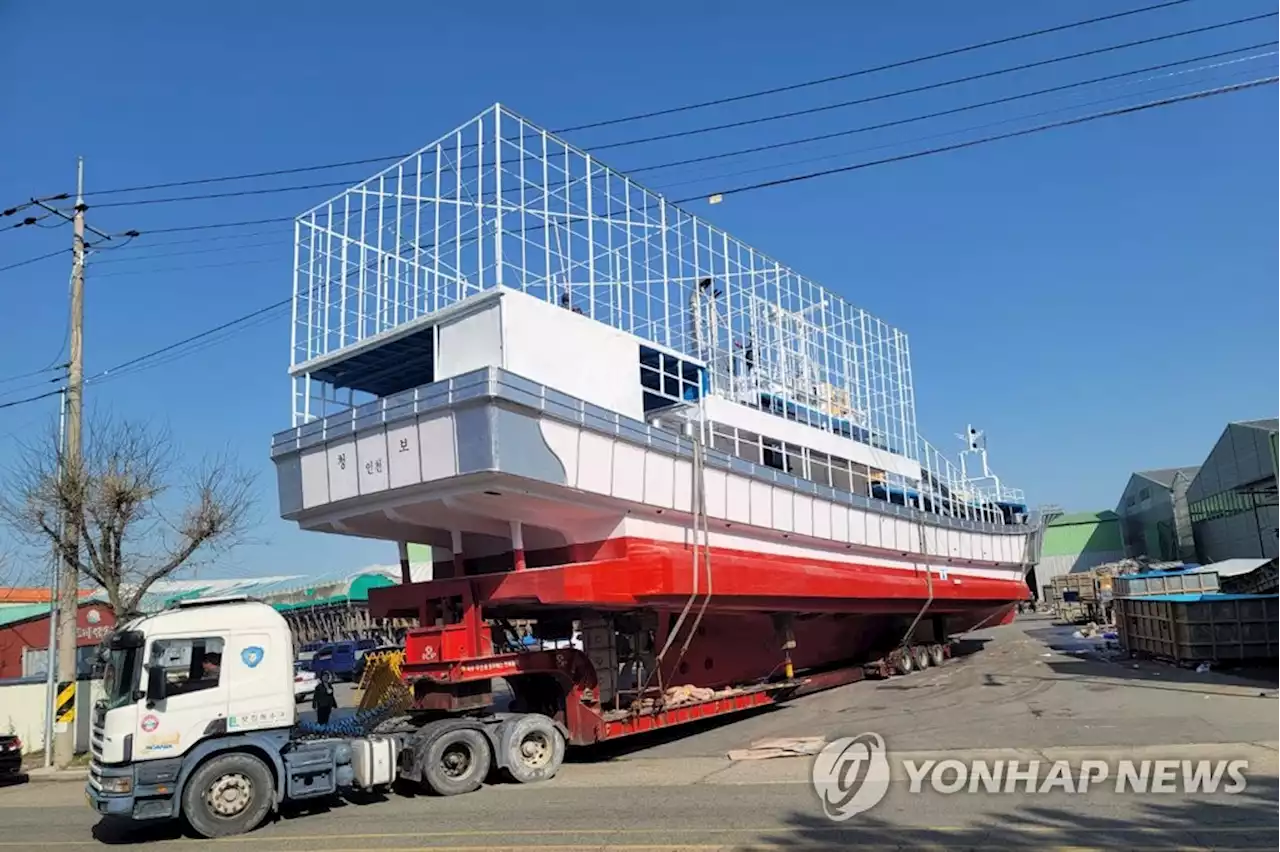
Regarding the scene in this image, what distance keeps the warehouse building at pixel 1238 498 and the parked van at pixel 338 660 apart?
134ft

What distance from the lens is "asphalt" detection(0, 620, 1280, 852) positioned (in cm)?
800

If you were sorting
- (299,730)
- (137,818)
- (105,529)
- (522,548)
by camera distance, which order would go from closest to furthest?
(137,818) → (299,730) → (522,548) → (105,529)

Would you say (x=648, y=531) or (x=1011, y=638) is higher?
(x=648, y=531)

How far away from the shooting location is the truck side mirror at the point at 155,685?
10055mm

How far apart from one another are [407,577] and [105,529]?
8355mm

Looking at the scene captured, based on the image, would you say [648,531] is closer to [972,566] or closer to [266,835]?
[266,835]

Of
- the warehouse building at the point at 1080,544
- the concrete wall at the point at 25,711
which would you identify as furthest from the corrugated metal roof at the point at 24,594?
the warehouse building at the point at 1080,544

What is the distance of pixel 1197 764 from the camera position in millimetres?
10156

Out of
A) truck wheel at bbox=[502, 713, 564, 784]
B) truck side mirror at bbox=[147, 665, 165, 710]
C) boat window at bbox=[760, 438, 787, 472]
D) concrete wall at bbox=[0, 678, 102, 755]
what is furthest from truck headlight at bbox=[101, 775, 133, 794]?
concrete wall at bbox=[0, 678, 102, 755]

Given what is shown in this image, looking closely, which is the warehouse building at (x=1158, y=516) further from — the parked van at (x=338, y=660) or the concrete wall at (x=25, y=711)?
the concrete wall at (x=25, y=711)

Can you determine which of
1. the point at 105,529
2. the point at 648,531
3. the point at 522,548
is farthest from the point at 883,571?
the point at 105,529

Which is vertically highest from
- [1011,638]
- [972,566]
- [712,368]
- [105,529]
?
[712,368]

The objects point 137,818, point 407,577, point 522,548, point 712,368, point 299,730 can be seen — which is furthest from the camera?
point 712,368

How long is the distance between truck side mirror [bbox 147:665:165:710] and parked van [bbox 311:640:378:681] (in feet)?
91.3
